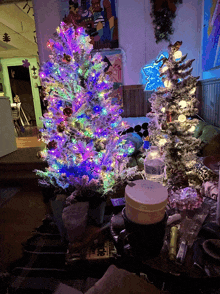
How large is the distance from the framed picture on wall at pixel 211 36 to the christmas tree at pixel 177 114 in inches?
53.5

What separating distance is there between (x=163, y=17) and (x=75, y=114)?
12.4 feet

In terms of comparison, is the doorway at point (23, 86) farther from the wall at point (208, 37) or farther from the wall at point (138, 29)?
the wall at point (208, 37)

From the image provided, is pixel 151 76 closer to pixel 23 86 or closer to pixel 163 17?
pixel 163 17

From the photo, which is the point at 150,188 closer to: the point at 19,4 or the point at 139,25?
the point at 139,25

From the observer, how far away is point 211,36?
11.6ft

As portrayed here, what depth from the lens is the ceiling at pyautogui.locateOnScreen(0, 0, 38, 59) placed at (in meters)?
4.82

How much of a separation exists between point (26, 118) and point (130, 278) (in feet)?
36.6

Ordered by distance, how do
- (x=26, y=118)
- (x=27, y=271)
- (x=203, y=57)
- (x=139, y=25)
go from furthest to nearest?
(x=26, y=118), (x=139, y=25), (x=203, y=57), (x=27, y=271)

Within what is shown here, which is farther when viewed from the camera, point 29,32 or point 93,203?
point 29,32

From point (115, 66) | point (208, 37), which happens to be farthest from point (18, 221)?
point (208, 37)

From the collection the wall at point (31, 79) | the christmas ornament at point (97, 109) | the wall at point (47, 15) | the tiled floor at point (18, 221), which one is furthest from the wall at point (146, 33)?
the wall at point (31, 79)

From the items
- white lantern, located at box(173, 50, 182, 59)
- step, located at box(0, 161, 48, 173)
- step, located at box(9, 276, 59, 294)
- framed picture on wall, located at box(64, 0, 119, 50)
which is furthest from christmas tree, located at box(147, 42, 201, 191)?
framed picture on wall, located at box(64, 0, 119, 50)

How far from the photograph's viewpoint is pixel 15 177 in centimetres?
373

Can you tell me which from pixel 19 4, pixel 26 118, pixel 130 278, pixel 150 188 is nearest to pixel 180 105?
pixel 150 188
